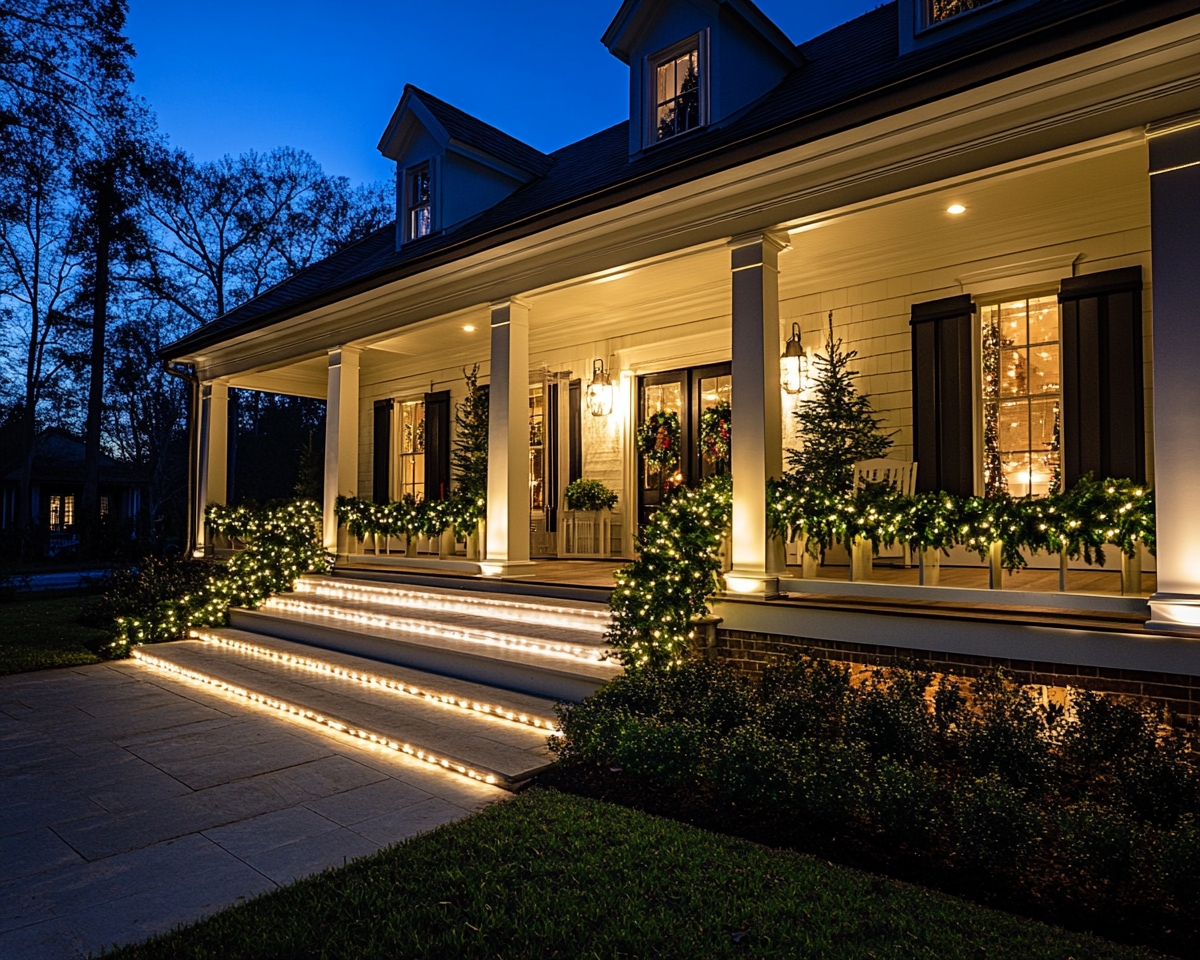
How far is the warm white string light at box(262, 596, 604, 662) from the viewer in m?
5.74

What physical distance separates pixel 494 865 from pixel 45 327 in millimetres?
27748

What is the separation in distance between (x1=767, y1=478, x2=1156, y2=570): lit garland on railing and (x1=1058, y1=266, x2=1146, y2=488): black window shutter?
4.54ft

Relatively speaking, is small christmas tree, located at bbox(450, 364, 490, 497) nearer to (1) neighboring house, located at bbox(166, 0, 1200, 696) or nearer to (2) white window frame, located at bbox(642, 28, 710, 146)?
(1) neighboring house, located at bbox(166, 0, 1200, 696)

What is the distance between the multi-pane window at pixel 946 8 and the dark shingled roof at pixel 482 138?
5460mm

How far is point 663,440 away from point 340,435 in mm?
4071

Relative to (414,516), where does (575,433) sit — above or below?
above

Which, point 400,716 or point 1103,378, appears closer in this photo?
point 400,716

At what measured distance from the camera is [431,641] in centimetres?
647

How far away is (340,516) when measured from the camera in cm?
968

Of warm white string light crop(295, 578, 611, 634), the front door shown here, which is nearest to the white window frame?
the front door

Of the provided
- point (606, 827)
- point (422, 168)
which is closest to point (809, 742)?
point (606, 827)

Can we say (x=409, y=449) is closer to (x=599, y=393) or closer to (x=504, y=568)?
(x=599, y=393)

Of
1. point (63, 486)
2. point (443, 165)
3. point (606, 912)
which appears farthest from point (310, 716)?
point (63, 486)

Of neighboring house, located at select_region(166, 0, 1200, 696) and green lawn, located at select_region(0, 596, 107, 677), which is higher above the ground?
neighboring house, located at select_region(166, 0, 1200, 696)
